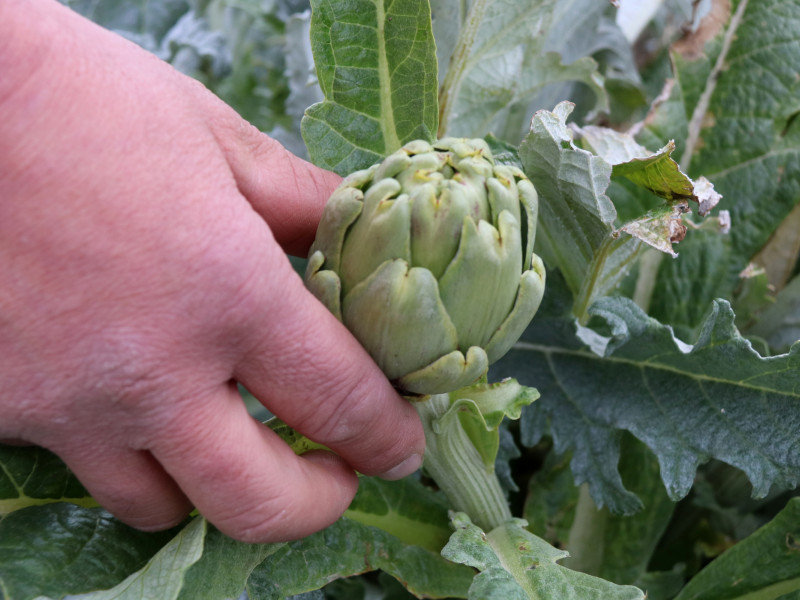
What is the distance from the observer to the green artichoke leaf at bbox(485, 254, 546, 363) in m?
0.53

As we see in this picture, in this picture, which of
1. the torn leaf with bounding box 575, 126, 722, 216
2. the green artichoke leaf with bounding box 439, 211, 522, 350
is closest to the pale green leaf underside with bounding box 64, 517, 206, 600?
the green artichoke leaf with bounding box 439, 211, 522, 350

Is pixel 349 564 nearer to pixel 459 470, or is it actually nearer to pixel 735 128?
pixel 459 470

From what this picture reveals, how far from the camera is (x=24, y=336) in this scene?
0.46 metres

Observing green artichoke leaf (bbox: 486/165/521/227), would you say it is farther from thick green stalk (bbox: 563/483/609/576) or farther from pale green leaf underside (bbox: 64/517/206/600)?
thick green stalk (bbox: 563/483/609/576)

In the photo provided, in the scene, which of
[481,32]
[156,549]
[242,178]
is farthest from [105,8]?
[156,549]

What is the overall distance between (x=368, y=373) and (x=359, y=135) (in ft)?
0.89

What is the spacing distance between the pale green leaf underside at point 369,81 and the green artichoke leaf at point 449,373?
10.0 inches

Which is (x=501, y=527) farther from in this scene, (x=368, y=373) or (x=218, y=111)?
(x=218, y=111)

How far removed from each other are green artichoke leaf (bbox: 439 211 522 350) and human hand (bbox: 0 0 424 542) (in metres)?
0.07

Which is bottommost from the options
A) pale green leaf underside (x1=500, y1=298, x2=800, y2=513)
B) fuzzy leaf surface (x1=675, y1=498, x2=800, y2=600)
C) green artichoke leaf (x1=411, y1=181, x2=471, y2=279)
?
fuzzy leaf surface (x1=675, y1=498, x2=800, y2=600)

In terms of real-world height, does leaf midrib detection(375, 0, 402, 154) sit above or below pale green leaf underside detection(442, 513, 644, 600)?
above

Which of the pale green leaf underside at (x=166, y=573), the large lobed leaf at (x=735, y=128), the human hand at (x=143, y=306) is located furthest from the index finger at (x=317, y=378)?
the large lobed leaf at (x=735, y=128)

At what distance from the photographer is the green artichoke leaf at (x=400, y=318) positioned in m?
0.49

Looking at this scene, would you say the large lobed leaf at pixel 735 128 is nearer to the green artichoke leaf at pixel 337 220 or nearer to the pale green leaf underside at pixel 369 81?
the pale green leaf underside at pixel 369 81
